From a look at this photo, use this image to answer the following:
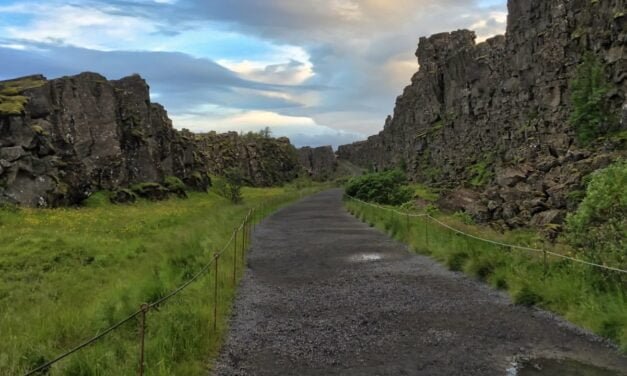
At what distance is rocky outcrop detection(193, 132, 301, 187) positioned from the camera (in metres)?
106

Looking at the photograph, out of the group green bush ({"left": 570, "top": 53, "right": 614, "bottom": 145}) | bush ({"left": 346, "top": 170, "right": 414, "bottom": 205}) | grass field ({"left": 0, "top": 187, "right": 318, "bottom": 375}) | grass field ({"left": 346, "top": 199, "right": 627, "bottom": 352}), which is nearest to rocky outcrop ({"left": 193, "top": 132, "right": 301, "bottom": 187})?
bush ({"left": 346, "top": 170, "right": 414, "bottom": 205})

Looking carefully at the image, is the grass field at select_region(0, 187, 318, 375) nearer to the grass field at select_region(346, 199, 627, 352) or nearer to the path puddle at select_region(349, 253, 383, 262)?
the path puddle at select_region(349, 253, 383, 262)

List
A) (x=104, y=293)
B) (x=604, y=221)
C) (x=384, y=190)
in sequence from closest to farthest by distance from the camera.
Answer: (x=604, y=221), (x=104, y=293), (x=384, y=190)

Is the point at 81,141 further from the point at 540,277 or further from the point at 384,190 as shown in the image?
the point at 540,277

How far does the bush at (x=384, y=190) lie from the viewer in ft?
151

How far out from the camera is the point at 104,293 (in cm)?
1368

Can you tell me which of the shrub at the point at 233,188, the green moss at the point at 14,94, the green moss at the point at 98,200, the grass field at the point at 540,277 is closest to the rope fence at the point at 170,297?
the grass field at the point at 540,277

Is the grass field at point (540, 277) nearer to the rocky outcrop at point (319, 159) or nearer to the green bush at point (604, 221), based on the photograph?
the green bush at point (604, 221)

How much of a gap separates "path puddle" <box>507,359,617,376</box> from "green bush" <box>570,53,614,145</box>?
67.2 feet

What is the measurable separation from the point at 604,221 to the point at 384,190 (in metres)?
35.6

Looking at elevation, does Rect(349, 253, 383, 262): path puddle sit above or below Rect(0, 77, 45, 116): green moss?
below

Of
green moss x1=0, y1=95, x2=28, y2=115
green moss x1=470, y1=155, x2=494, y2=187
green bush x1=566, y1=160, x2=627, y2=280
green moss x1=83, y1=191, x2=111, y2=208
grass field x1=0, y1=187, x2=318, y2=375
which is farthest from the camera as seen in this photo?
green moss x1=470, y1=155, x2=494, y2=187

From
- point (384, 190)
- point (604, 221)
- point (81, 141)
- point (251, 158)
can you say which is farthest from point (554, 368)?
point (251, 158)

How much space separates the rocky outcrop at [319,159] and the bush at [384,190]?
121 m
